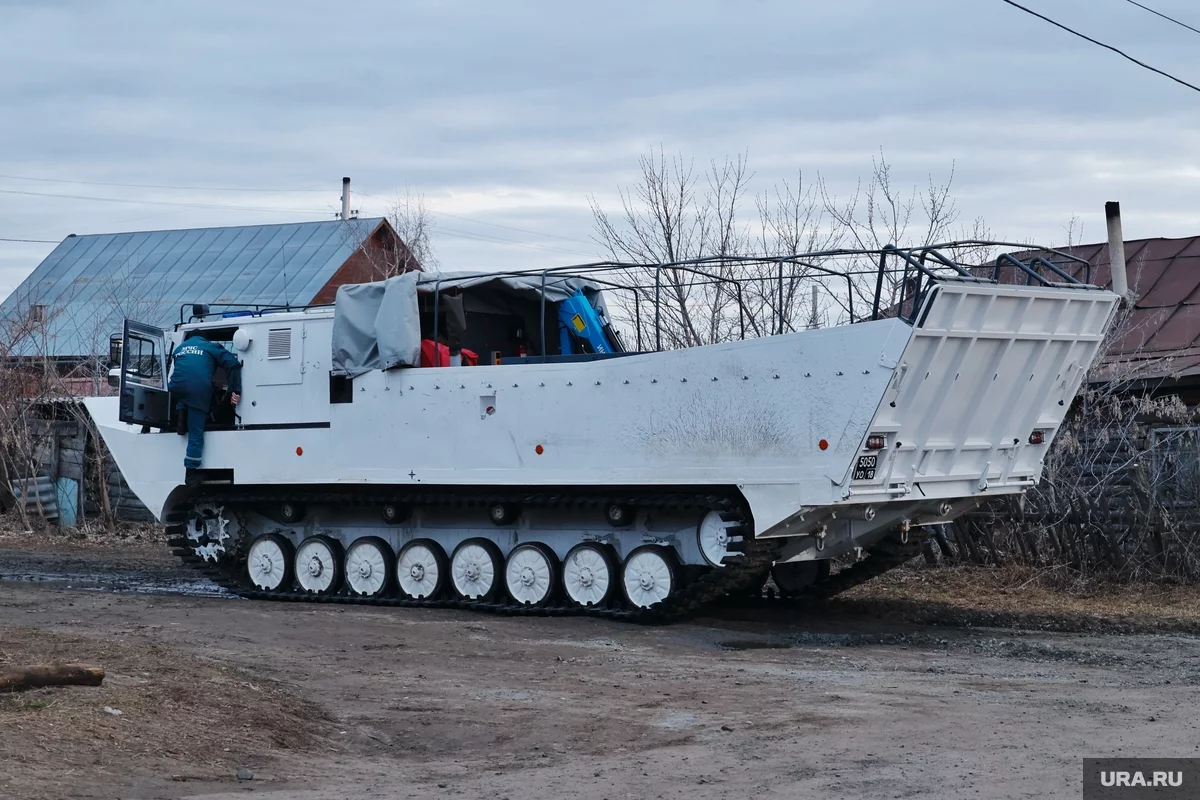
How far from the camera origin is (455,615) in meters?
14.4

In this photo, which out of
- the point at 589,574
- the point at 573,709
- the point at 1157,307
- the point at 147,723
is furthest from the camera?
the point at 1157,307

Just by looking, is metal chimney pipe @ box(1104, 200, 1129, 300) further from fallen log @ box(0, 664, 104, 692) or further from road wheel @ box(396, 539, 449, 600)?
fallen log @ box(0, 664, 104, 692)

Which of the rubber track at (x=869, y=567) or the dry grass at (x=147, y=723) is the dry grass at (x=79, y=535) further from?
the dry grass at (x=147, y=723)

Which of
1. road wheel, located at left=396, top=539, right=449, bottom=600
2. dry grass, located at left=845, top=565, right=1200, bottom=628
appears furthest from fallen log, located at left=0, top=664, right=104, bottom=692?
dry grass, located at left=845, top=565, right=1200, bottom=628

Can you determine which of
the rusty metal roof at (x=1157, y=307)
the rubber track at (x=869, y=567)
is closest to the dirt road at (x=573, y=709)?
the rubber track at (x=869, y=567)

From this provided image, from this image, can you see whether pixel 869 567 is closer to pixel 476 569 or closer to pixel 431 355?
pixel 476 569

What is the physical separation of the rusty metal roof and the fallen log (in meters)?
12.6

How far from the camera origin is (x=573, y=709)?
9141 millimetres

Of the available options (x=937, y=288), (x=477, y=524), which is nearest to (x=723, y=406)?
(x=937, y=288)

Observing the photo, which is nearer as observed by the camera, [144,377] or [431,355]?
[431,355]

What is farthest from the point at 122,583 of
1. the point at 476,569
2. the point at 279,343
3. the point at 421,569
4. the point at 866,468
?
the point at 866,468

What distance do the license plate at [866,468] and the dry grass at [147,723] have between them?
5.07 meters

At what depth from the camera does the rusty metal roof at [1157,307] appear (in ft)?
60.3

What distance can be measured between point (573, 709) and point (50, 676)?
306 centimetres
